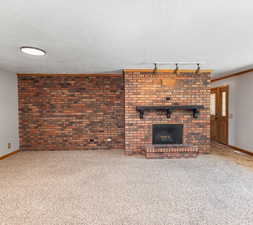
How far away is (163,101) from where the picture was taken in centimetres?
415

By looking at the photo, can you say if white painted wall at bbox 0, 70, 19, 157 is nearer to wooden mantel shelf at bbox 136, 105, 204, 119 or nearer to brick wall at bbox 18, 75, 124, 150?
brick wall at bbox 18, 75, 124, 150

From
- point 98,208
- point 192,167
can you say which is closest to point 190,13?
point 98,208

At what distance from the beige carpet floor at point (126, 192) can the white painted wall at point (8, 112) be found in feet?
2.35

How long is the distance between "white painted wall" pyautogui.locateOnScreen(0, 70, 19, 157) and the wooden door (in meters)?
6.67

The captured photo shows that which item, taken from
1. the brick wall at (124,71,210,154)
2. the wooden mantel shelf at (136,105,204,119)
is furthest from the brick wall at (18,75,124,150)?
the wooden mantel shelf at (136,105,204,119)

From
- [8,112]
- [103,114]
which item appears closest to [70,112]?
[103,114]

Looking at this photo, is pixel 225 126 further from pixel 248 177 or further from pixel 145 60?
pixel 145 60

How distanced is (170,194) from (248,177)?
1699 millimetres

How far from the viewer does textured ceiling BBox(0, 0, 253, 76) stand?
59.8 inches

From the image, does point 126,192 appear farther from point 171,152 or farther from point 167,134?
point 167,134

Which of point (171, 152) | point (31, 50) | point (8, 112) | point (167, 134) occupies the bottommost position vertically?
point (171, 152)

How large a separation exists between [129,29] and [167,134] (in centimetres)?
305

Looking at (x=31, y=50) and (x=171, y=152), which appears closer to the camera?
(x=31, y=50)

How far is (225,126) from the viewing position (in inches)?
204
